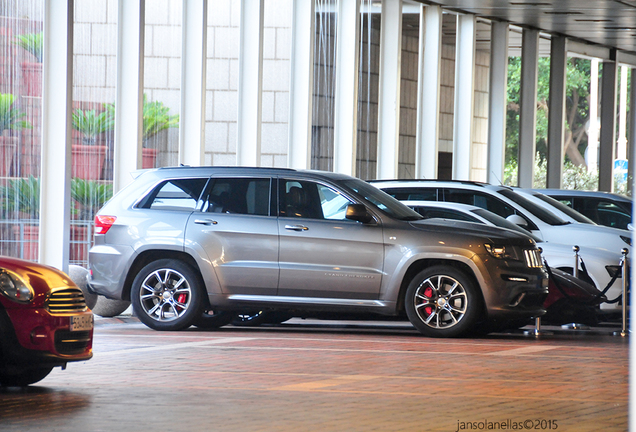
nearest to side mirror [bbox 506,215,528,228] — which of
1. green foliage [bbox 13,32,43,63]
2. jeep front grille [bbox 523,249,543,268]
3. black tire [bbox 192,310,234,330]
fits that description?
jeep front grille [bbox 523,249,543,268]

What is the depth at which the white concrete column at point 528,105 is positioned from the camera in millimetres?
25109

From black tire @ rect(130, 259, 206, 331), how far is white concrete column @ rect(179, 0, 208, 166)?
4579 millimetres

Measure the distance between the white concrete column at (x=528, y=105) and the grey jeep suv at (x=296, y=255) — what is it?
14230 mm

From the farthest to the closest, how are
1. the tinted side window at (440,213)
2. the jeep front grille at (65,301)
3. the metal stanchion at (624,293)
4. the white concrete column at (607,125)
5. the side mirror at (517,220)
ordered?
the white concrete column at (607,125)
the tinted side window at (440,213)
the side mirror at (517,220)
the metal stanchion at (624,293)
the jeep front grille at (65,301)

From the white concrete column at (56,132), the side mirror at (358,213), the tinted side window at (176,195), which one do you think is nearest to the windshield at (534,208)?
the side mirror at (358,213)

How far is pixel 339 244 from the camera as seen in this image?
1116 centimetres

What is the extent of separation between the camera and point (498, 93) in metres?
23.9

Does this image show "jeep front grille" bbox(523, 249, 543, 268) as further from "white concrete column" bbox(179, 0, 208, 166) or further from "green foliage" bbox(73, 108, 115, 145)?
"green foliage" bbox(73, 108, 115, 145)

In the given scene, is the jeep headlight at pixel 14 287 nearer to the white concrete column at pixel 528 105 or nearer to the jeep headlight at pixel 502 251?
the jeep headlight at pixel 502 251

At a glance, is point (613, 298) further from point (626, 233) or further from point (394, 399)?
point (394, 399)

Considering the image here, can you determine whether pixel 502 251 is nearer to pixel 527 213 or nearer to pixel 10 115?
pixel 527 213

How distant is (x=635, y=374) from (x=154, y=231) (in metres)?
8.55

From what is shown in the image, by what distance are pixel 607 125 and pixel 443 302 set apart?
20.8m

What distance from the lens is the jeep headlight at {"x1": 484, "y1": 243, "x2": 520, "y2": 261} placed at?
1092 centimetres
